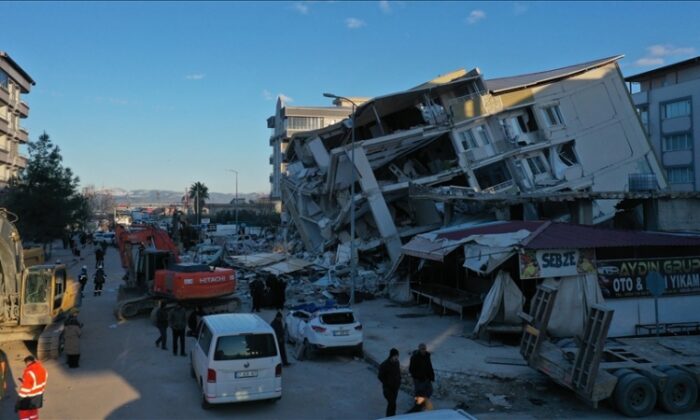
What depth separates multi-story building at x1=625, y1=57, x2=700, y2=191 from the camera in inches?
2034

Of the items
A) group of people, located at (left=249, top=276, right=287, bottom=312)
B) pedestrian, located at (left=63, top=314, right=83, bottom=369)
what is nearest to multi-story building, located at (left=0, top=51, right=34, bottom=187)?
group of people, located at (left=249, top=276, right=287, bottom=312)

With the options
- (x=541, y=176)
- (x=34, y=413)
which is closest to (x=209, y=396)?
(x=34, y=413)

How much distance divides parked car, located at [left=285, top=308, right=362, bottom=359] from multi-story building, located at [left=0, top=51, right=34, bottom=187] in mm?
51280

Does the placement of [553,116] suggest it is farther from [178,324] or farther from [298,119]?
[298,119]

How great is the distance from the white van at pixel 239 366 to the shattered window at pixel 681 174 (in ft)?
174

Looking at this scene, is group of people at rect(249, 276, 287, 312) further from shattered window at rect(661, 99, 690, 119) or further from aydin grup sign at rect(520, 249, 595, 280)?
shattered window at rect(661, 99, 690, 119)

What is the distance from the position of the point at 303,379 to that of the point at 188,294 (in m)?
7.67

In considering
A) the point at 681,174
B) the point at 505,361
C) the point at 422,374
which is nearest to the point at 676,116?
the point at 681,174

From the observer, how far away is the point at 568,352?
39.1 feet

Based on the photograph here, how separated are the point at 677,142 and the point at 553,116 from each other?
2571cm

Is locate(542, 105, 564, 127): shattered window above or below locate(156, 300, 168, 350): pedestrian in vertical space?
above

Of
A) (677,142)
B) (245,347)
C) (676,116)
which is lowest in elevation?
(245,347)

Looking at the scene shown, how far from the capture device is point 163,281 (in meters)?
20.4

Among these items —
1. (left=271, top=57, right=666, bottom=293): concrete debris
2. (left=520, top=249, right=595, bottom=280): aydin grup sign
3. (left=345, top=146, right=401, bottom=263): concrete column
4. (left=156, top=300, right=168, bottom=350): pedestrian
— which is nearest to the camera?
(left=156, top=300, right=168, bottom=350): pedestrian
